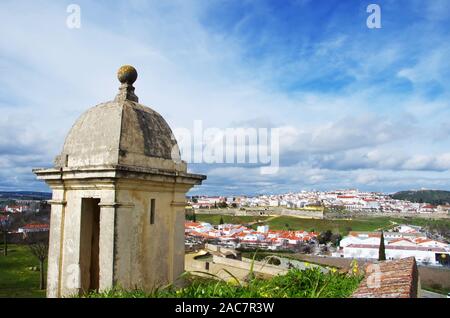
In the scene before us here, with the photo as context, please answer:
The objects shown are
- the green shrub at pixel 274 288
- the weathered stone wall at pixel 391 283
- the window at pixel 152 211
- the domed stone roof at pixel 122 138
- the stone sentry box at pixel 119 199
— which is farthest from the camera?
the window at pixel 152 211

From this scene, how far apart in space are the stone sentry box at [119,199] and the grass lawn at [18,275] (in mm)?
22967

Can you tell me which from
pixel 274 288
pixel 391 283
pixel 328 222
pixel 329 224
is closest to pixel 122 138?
pixel 274 288

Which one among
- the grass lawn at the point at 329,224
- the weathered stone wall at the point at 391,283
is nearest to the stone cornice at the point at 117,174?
the weathered stone wall at the point at 391,283

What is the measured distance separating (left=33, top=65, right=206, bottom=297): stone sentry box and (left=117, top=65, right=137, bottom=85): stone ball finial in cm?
1

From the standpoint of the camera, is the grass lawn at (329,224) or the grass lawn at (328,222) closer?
the grass lawn at (329,224)

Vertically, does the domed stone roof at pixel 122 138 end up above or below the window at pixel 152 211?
A: above

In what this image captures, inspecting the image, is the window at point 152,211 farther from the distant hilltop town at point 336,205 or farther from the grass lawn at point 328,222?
the distant hilltop town at point 336,205

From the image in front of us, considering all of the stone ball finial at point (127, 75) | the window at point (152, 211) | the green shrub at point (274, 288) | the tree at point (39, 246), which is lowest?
the tree at point (39, 246)

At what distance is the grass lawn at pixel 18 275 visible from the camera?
26.4m

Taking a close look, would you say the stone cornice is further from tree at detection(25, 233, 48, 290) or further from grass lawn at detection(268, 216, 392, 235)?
grass lawn at detection(268, 216, 392, 235)

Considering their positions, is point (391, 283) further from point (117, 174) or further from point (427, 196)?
point (427, 196)

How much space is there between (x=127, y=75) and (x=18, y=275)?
34.0 meters

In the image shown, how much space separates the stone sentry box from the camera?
4.27 m
